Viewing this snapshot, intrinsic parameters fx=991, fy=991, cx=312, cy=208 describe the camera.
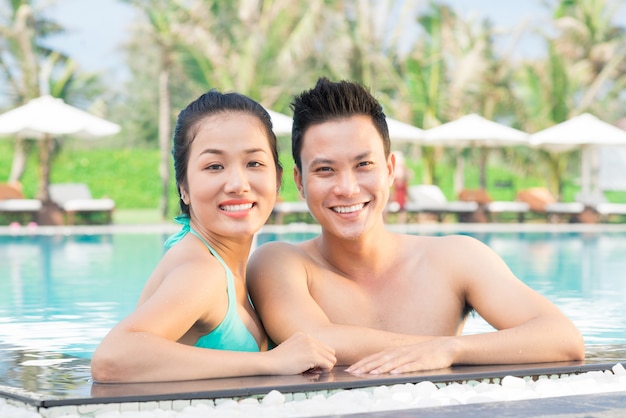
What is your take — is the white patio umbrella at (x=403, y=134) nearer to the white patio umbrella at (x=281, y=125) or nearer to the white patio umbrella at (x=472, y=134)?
the white patio umbrella at (x=472, y=134)

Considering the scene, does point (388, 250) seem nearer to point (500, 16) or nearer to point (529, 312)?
point (529, 312)

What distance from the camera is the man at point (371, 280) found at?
359cm

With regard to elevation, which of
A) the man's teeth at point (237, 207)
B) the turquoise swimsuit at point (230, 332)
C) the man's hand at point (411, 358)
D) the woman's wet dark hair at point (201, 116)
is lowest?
the man's hand at point (411, 358)

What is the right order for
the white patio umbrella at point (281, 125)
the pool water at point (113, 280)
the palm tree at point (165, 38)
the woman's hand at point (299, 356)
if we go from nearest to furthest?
1. the woman's hand at point (299, 356)
2. the pool water at point (113, 280)
3. the white patio umbrella at point (281, 125)
4. the palm tree at point (165, 38)

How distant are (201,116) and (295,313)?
2.59 feet

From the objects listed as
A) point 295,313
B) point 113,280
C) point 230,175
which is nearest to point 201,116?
point 230,175

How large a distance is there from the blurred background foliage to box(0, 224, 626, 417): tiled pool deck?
2153 cm

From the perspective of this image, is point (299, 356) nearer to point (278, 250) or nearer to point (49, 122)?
point (278, 250)

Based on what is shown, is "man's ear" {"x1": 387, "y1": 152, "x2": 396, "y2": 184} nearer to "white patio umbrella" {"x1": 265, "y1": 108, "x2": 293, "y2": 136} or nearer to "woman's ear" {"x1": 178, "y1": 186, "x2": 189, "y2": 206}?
"woman's ear" {"x1": 178, "y1": 186, "x2": 189, "y2": 206}

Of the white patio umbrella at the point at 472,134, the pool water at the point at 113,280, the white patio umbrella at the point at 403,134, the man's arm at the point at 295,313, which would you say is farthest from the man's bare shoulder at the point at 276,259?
the white patio umbrella at the point at 472,134

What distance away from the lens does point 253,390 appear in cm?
304

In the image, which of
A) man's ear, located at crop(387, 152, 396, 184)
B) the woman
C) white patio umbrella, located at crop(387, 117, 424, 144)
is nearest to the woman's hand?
the woman

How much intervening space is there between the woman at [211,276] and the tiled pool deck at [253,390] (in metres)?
0.06

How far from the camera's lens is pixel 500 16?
66375mm
